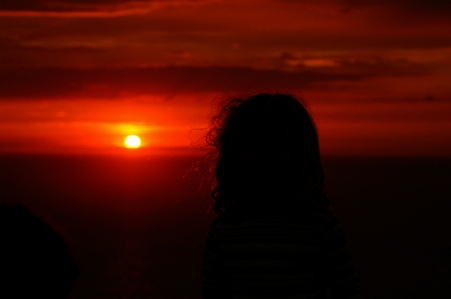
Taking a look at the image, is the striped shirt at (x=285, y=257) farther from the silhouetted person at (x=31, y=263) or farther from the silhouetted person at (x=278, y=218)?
the silhouetted person at (x=31, y=263)

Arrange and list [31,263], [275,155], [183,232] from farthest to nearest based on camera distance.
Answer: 1. [183,232]
2. [275,155]
3. [31,263]

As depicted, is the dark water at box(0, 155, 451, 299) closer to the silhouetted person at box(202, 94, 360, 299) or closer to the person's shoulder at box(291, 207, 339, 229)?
the silhouetted person at box(202, 94, 360, 299)

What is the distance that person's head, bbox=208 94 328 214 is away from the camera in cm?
266

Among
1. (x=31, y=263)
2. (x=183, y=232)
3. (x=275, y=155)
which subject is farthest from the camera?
(x=183, y=232)

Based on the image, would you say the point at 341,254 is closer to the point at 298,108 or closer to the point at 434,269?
the point at 298,108

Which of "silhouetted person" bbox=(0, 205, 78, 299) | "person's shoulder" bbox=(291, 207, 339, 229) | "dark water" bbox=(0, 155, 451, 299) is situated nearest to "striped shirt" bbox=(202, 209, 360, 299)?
"person's shoulder" bbox=(291, 207, 339, 229)

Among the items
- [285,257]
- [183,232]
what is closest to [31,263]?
[285,257]

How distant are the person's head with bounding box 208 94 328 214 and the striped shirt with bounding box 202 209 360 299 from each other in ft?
0.24

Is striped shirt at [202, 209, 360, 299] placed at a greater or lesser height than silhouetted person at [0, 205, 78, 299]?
greater

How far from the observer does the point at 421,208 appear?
11888 cm

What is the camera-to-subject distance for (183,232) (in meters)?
88.0

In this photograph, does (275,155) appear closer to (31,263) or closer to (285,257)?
(285,257)

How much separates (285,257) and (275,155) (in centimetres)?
35

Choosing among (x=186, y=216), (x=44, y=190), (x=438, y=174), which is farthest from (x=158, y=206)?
(x=438, y=174)
